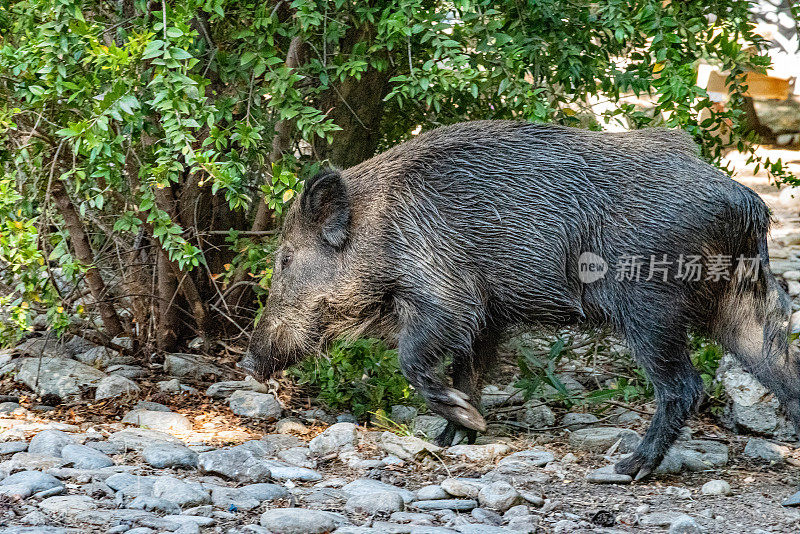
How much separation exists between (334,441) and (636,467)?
151 cm

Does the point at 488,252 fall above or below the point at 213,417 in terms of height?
above

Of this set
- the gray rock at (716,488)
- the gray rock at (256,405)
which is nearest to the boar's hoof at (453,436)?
the gray rock at (256,405)

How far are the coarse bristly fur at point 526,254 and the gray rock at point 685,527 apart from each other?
84 cm

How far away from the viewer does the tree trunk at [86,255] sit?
5820 mm

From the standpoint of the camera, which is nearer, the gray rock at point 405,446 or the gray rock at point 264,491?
the gray rock at point 264,491

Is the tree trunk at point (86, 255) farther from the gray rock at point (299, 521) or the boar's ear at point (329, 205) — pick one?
the gray rock at point (299, 521)

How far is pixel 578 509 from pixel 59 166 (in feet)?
12.0

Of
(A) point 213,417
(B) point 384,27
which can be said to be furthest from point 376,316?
(B) point 384,27

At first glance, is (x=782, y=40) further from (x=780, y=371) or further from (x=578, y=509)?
(x=578, y=509)

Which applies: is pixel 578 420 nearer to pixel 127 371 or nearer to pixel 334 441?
pixel 334 441

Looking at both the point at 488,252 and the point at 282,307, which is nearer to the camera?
the point at 488,252

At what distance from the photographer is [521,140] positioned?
5.04 meters

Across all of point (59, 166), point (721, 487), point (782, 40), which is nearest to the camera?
point (721, 487)

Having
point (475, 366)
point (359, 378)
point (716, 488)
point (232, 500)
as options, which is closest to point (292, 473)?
point (232, 500)
